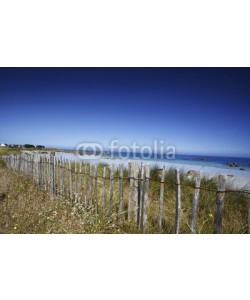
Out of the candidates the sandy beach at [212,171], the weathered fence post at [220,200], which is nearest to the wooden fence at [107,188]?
the weathered fence post at [220,200]

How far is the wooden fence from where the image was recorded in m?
3.01

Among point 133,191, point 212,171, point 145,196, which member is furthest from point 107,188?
point 212,171

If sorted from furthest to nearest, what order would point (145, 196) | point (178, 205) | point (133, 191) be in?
1. point (133, 191)
2. point (145, 196)
3. point (178, 205)

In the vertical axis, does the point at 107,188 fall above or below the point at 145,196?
below

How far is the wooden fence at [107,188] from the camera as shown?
9.87 ft

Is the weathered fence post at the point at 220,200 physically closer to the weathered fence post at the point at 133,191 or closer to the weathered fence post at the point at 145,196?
the weathered fence post at the point at 145,196

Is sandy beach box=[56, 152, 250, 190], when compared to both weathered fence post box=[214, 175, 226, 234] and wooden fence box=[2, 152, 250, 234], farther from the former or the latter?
weathered fence post box=[214, 175, 226, 234]

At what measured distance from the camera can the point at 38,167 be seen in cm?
657

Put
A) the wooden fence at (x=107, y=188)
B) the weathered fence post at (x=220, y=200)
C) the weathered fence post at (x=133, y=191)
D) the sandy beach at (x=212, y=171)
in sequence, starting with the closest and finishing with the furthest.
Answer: the weathered fence post at (x=220, y=200) → the wooden fence at (x=107, y=188) → the weathered fence post at (x=133, y=191) → the sandy beach at (x=212, y=171)

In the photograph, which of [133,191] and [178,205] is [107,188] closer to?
[133,191]

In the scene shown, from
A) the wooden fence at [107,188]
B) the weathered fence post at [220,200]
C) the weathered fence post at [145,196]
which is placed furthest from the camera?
the weathered fence post at [145,196]

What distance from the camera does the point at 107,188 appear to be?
5.07 m

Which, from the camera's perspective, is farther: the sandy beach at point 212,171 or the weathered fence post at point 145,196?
the sandy beach at point 212,171
